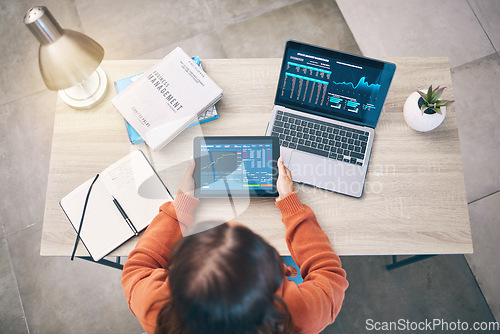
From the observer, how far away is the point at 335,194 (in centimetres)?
103

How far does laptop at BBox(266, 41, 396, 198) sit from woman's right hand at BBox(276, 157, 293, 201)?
1.8 inches

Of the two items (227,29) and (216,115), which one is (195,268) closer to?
(216,115)

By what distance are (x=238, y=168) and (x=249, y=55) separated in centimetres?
117

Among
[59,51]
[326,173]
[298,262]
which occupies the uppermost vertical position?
[59,51]

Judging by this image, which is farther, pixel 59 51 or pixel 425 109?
pixel 425 109

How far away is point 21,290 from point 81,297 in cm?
34

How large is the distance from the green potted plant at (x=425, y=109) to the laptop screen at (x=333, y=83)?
126 millimetres

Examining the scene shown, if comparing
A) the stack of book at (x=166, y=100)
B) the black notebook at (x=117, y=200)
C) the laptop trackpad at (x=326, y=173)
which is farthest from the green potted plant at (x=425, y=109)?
the black notebook at (x=117, y=200)

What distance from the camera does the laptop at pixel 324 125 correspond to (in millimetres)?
971

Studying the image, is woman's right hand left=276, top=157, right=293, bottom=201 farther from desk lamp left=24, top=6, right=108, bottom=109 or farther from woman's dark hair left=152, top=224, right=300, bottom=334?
desk lamp left=24, top=6, right=108, bottom=109

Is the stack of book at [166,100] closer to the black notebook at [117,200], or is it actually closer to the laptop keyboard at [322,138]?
the black notebook at [117,200]

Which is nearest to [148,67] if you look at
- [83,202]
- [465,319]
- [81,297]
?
[83,202]

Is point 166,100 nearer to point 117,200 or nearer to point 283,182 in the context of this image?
point 117,200

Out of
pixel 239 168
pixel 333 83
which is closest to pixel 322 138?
pixel 333 83
